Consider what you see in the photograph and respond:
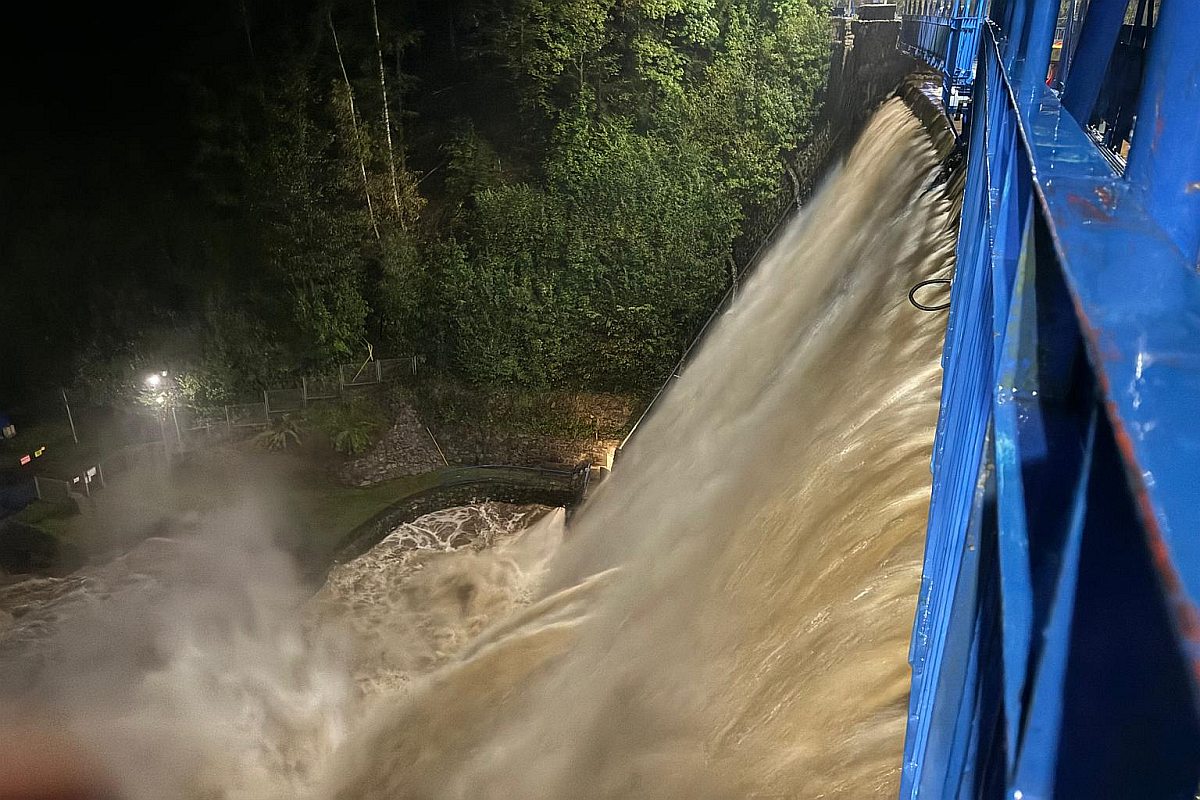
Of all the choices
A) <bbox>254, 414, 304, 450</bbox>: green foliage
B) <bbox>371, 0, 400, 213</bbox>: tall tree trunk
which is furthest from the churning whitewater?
<bbox>371, 0, 400, 213</bbox>: tall tree trunk

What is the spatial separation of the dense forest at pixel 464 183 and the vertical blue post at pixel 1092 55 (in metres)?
13.1

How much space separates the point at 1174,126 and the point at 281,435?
14.3m

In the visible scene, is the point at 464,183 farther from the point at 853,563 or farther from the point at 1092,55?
the point at 1092,55

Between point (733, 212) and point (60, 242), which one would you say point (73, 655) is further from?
point (733, 212)

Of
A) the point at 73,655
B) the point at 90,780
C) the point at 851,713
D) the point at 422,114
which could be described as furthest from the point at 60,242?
the point at 851,713

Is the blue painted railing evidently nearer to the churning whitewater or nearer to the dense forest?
the churning whitewater

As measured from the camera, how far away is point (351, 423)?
546 inches

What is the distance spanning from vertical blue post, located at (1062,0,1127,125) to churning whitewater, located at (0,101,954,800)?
63.9 inches

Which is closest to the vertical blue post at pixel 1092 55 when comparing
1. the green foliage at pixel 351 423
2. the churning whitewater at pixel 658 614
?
the churning whitewater at pixel 658 614

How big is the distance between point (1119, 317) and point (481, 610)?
956 centimetres

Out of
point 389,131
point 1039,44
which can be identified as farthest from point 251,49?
point 1039,44

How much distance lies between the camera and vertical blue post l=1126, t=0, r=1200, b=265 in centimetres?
62

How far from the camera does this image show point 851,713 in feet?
8.60

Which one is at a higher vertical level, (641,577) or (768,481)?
(768,481)
